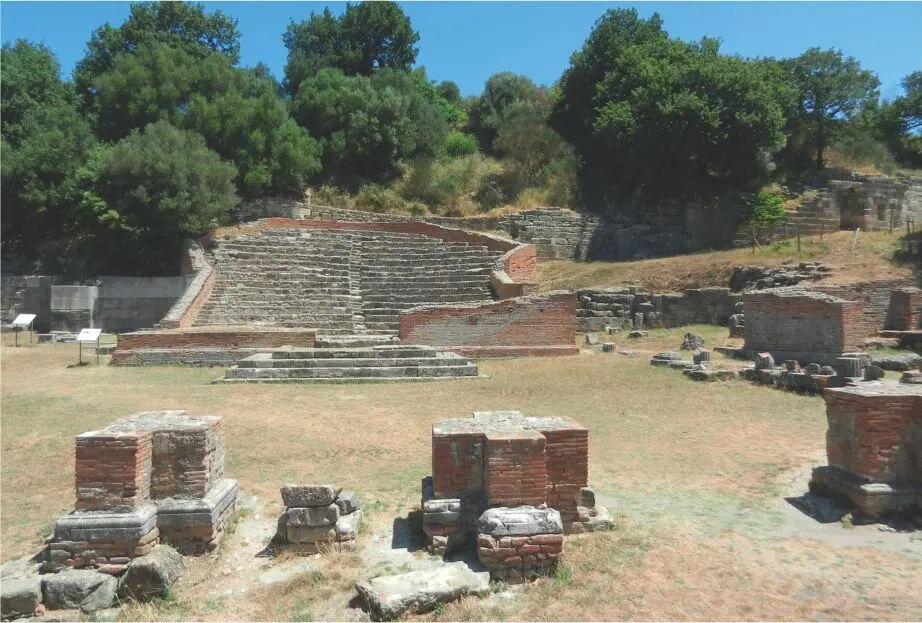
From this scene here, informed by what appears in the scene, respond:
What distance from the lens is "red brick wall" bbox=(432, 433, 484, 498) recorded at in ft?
16.3

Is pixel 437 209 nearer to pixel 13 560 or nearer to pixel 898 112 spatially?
pixel 898 112

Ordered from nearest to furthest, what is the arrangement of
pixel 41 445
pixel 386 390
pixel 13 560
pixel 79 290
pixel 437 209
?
pixel 13 560, pixel 41 445, pixel 386 390, pixel 79 290, pixel 437 209

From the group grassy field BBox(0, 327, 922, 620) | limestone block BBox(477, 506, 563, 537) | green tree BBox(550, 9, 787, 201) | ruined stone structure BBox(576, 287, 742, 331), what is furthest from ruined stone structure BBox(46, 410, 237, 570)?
green tree BBox(550, 9, 787, 201)

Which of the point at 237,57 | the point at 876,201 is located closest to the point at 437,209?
the point at 237,57

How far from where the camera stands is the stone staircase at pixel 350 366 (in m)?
12.7

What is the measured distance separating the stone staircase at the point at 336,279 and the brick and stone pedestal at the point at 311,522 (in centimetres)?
1275

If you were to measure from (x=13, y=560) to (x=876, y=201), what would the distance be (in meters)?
30.8

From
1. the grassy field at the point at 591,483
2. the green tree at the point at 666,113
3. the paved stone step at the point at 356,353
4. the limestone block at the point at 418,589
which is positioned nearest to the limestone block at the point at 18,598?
the grassy field at the point at 591,483

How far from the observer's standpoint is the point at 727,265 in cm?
2050

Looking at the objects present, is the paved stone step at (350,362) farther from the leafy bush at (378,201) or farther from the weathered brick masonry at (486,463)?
the leafy bush at (378,201)

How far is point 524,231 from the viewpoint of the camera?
27.1 meters

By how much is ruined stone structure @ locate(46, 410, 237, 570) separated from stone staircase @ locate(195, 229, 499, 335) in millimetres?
12439

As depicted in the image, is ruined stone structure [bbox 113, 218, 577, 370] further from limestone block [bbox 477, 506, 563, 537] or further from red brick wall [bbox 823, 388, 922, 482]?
limestone block [bbox 477, 506, 563, 537]

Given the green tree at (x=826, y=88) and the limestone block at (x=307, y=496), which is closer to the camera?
the limestone block at (x=307, y=496)
